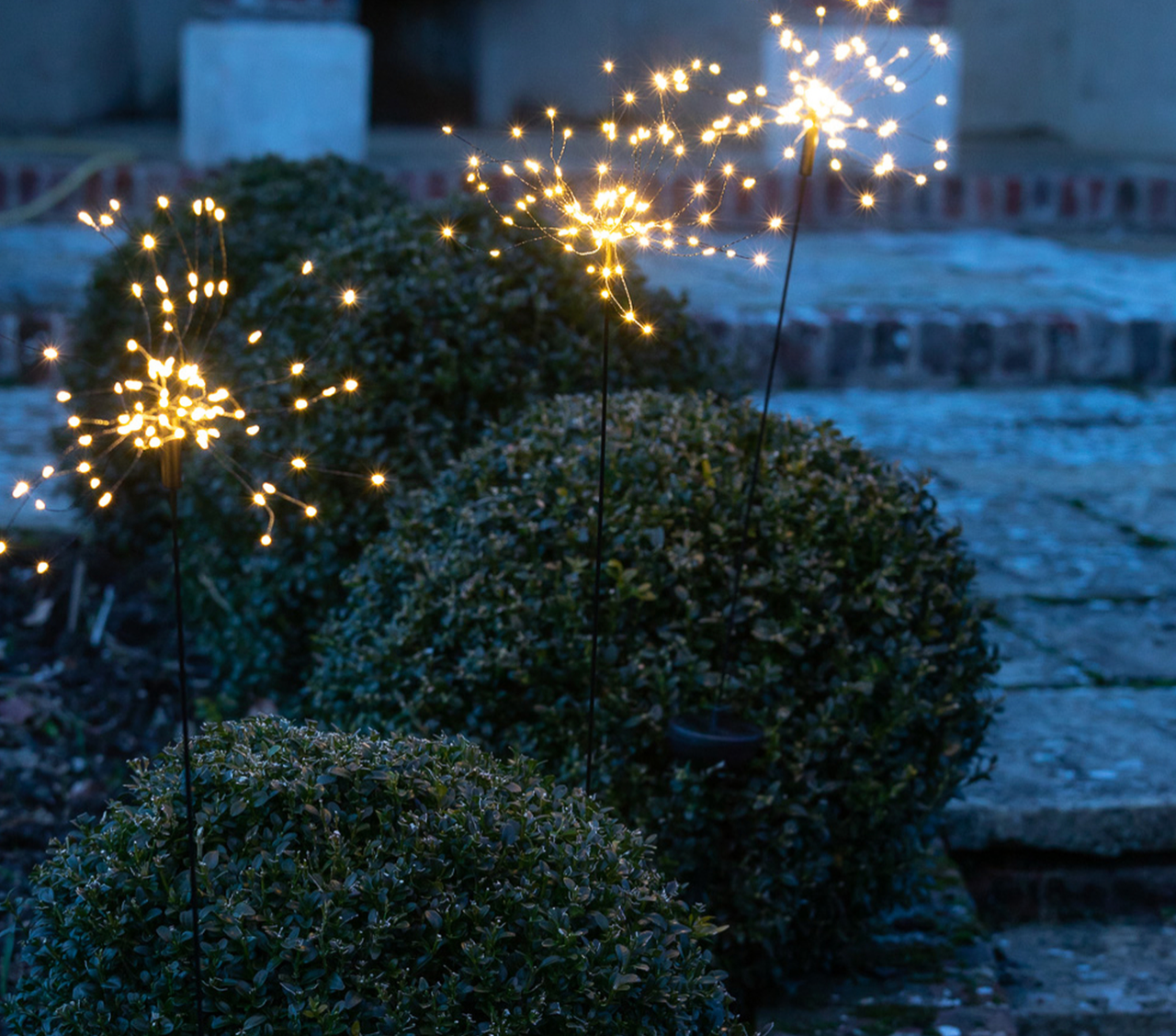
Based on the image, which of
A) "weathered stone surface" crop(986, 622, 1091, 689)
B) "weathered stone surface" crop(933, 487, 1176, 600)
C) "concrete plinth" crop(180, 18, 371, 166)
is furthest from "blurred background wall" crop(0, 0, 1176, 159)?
"weathered stone surface" crop(986, 622, 1091, 689)

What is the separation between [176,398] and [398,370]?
1406 mm

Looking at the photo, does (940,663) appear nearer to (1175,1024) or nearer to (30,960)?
(1175,1024)

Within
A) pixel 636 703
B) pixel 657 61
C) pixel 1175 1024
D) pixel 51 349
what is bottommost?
pixel 1175 1024

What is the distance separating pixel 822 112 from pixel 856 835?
1083 mm

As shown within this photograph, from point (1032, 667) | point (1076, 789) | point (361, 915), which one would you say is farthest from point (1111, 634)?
point (361, 915)

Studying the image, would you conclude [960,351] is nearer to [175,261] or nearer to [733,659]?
[175,261]

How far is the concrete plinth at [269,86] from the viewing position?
8.01 m

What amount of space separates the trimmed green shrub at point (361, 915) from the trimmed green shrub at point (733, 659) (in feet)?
1.70

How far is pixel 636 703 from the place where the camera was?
6.98 ft

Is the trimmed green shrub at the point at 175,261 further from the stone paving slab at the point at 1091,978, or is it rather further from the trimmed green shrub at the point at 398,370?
the stone paving slab at the point at 1091,978

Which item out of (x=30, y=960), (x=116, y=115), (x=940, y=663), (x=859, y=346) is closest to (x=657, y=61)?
(x=116, y=115)

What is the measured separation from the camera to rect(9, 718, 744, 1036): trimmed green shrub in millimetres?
1409

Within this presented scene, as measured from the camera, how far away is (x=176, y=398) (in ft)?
5.35

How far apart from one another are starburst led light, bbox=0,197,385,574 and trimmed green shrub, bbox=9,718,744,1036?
0.34 m
